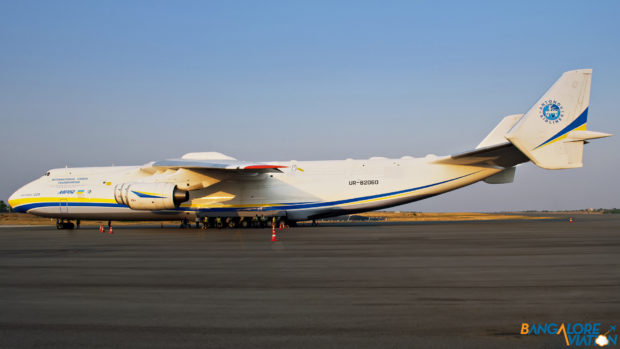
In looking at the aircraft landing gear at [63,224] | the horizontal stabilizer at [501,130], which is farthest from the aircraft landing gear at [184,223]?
the horizontal stabilizer at [501,130]

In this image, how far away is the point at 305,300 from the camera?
229 inches

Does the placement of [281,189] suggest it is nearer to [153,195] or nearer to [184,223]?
[153,195]

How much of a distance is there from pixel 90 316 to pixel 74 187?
24.3 meters

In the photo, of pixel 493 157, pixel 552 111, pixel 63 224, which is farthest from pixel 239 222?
pixel 552 111

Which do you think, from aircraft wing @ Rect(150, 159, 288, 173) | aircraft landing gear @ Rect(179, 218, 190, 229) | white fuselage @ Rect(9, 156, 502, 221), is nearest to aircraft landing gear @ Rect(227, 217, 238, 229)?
white fuselage @ Rect(9, 156, 502, 221)

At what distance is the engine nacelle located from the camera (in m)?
23.2

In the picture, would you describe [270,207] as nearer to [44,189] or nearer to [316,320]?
[44,189]

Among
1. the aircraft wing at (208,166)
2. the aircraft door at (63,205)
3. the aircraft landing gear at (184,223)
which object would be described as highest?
the aircraft wing at (208,166)

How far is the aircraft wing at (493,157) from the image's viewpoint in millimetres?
22281

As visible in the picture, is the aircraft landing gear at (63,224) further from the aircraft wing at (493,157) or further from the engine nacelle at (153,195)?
the aircraft wing at (493,157)

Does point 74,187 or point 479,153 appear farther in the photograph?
point 74,187

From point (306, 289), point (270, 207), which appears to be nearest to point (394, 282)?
point (306, 289)

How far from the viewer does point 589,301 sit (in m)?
5.49

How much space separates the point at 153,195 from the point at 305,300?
18821 millimetres
